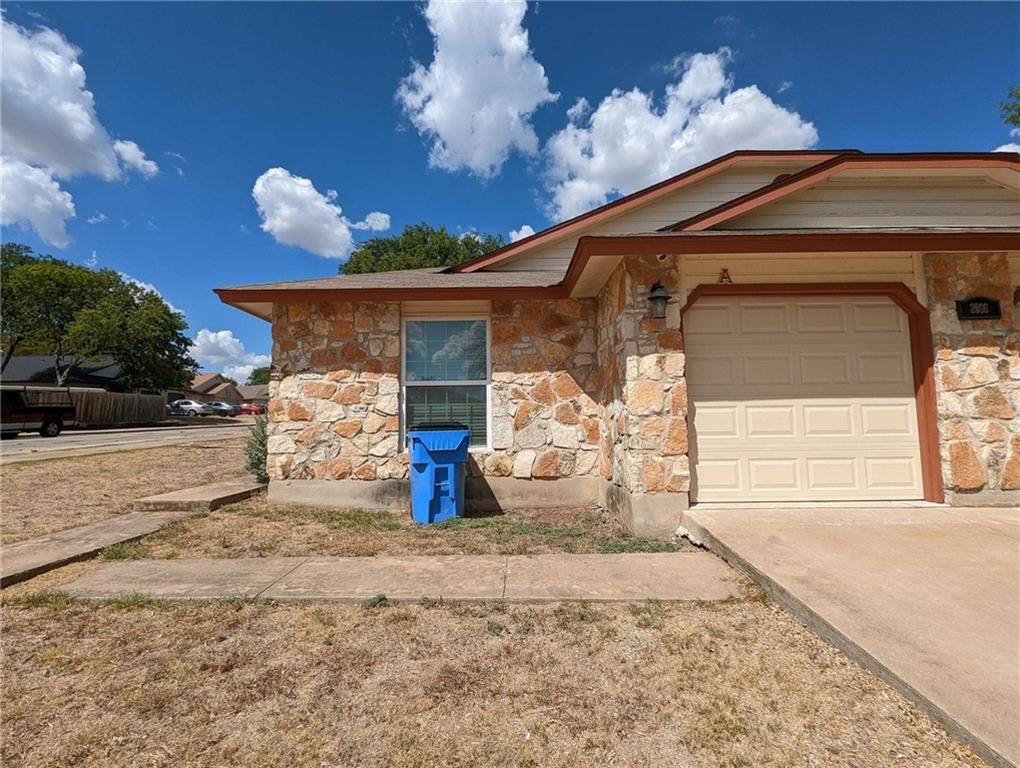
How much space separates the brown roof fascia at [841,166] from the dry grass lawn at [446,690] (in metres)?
3.70

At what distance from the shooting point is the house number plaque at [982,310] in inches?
194

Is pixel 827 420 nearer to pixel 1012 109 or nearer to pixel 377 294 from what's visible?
pixel 377 294

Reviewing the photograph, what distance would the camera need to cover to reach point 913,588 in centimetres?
295

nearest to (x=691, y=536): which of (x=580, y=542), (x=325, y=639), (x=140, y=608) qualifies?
(x=580, y=542)

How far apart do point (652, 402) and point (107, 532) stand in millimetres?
5593

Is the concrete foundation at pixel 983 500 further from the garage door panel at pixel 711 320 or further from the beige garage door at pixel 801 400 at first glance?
the garage door panel at pixel 711 320

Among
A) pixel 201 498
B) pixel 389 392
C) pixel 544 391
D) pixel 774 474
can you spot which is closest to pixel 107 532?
pixel 201 498

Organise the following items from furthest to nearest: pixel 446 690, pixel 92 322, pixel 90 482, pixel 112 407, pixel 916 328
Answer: pixel 92 322 → pixel 112 407 → pixel 90 482 → pixel 916 328 → pixel 446 690

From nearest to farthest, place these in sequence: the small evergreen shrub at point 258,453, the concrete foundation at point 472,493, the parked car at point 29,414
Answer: the concrete foundation at point 472,493 → the small evergreen shrub at point 258,453 → the parked car at point 29,414

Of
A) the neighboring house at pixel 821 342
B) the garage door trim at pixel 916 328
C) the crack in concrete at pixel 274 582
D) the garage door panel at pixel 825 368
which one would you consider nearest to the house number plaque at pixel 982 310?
the neighboring house at pixel 821 342

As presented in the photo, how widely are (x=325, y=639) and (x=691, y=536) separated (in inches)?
127

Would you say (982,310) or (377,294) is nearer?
(982,310)

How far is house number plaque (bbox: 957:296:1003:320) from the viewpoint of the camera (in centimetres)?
493

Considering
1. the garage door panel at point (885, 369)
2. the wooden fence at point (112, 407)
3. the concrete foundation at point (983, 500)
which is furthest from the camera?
the wooden fence at point (112, 407)
